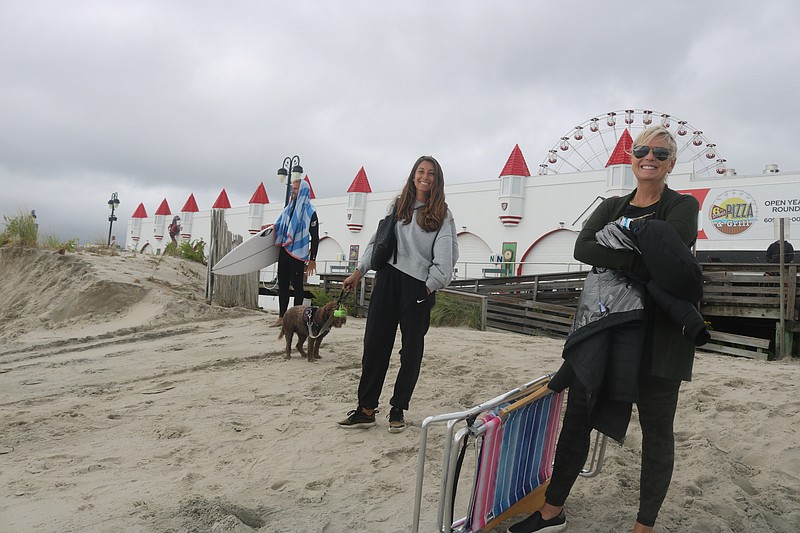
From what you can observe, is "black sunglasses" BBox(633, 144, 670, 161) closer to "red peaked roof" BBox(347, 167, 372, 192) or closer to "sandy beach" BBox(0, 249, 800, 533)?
"sandy beach" BBox(0, 249, 800, 533)

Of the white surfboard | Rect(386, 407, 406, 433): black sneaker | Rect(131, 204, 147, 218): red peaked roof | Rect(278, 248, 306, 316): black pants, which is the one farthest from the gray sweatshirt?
Rect(131, 204, 147, 218): red peaked roof

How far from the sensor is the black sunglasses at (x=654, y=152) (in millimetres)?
2096

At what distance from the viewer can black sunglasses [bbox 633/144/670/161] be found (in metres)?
2.10

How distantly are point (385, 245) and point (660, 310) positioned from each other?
1.68m

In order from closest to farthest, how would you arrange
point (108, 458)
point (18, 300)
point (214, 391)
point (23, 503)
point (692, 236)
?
point (692, 236), point (23, 503), point (108, 458), point (214, 391), point (18, 300)

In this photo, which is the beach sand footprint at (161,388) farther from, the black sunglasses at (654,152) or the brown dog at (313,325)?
the black sunglasses at (654,152)

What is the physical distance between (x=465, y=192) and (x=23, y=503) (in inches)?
891

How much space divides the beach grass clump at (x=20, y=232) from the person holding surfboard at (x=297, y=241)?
710 cm

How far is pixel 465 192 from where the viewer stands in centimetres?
2416

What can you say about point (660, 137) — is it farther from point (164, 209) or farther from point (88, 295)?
point (164, 209)

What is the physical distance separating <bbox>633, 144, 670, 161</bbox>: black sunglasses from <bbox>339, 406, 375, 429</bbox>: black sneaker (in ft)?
6.81

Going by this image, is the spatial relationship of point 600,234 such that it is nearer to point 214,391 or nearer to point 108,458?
point 108,458

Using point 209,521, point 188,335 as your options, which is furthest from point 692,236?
point 188,335

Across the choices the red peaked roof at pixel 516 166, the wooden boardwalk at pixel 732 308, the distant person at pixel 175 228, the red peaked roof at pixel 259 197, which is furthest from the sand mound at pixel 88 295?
the distant person at pixel 175 228
